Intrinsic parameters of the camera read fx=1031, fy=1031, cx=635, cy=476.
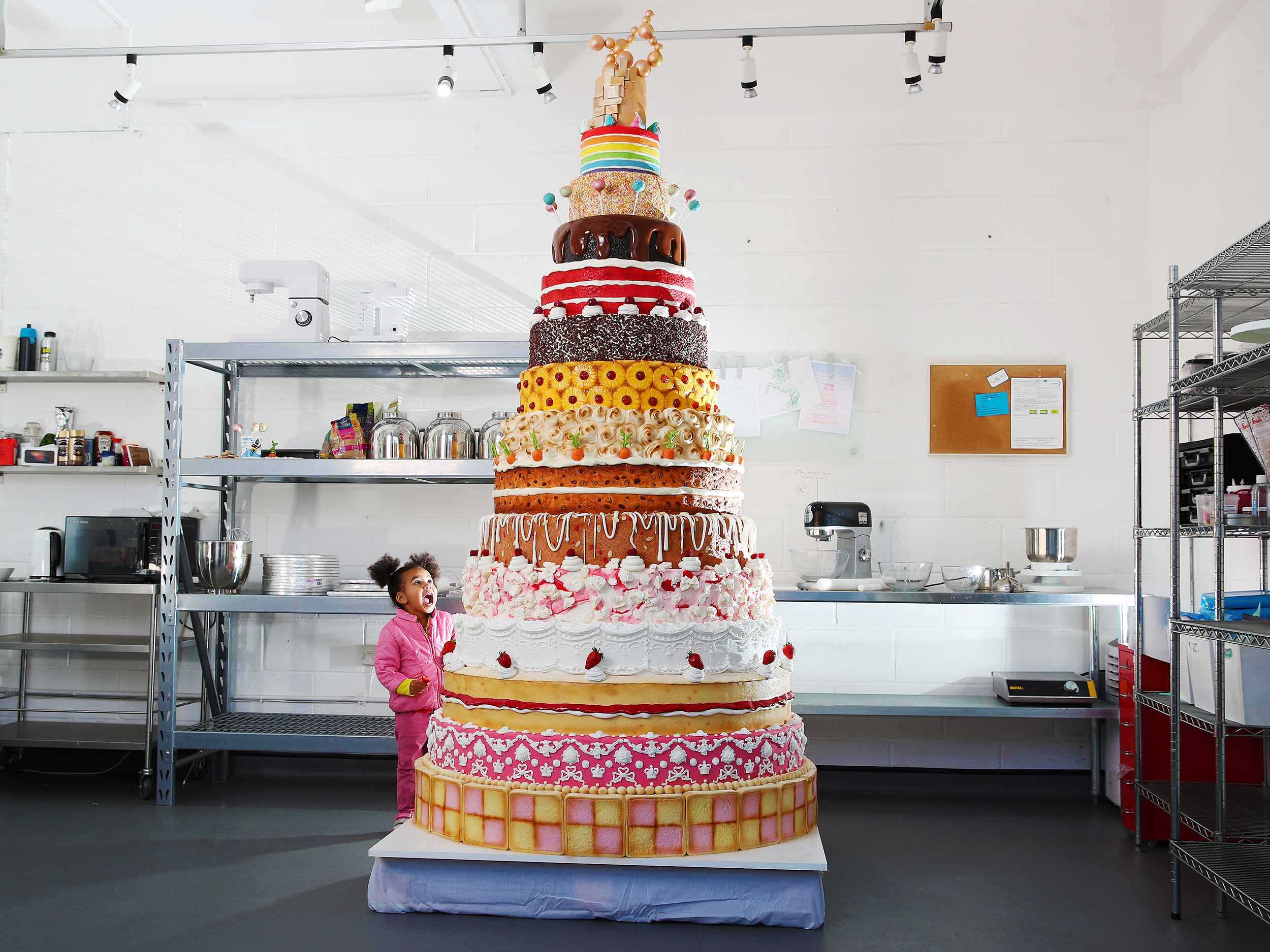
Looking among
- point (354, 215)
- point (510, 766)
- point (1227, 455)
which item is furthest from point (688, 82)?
point (510, 766)

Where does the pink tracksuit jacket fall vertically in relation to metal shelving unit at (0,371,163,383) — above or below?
below

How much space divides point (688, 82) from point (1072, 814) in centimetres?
369

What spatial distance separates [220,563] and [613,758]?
237cm

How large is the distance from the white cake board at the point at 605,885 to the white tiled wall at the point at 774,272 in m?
Answer: 1.91

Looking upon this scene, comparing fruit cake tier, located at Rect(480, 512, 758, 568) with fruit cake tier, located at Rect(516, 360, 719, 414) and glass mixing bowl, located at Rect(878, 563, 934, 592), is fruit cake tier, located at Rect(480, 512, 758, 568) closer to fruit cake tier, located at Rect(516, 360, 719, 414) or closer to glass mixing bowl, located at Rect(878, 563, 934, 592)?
fruit cake tier, located at Rect(516, 360, 719, 414)

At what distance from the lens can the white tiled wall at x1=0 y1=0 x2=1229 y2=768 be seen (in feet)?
15.7

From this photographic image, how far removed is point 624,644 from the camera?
3.01 meters

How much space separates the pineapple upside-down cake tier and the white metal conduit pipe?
271 centimetres

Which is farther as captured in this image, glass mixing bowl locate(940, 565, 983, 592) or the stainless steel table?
glass mixing bowl locate(940, 565, 983, 592)

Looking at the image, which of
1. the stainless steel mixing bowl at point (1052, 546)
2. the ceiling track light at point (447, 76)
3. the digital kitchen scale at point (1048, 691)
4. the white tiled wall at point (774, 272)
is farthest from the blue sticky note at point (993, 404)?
the ceiling track light at point (447, 76)

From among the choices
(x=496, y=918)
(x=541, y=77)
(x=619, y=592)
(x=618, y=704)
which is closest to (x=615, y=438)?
(x=619, y=592)

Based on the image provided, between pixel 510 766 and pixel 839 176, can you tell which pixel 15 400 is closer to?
pixel 510 766

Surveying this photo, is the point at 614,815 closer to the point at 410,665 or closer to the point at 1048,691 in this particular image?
the point at 410,665

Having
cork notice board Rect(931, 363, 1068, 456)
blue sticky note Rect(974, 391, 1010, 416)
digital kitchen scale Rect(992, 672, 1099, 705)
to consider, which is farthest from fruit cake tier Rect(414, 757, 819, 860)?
blue sticky note Rect(974, 391, 1010, 416)
